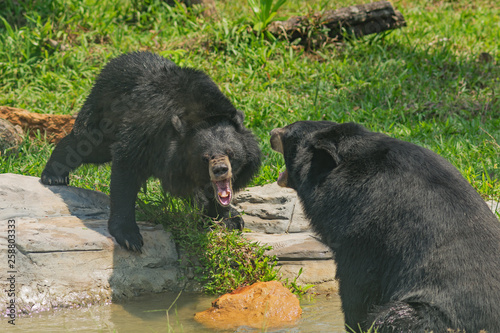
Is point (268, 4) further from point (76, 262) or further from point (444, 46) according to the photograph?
point (76, 262)

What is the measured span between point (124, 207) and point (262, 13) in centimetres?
529

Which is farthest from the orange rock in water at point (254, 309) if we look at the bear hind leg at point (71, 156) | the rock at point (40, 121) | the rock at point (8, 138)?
the rock at point (40, 121)

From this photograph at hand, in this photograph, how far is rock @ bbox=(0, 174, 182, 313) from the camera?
4102 millimetres

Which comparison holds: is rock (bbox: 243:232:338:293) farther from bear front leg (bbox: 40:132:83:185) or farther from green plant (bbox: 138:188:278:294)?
bear front leg (bbox: 40:132:83:185)

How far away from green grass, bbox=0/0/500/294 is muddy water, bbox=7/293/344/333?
2.29 m

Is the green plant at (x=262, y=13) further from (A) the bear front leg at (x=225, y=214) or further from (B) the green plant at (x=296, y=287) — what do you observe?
(B) the green plant at (x=296, y=287)

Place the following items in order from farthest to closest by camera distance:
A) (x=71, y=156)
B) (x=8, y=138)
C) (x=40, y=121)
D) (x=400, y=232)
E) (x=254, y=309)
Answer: (x=40, y=121) → (x=8, y=138) → (x=71, y=156) → (x=254, y=309) → (x=400, y=232)

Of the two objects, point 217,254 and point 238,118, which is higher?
point 238,118

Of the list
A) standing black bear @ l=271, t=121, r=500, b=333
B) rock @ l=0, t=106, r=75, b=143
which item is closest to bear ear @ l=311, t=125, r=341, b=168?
standing black bear @ l=271, t=121, r=500, b=333

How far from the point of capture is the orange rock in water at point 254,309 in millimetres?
3908

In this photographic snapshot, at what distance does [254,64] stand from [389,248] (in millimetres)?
6025

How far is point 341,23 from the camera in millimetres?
9234

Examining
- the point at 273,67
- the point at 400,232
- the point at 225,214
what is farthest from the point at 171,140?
the point at 273,67

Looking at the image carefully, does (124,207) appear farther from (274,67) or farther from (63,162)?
(274,67)
